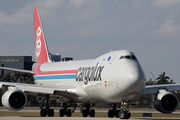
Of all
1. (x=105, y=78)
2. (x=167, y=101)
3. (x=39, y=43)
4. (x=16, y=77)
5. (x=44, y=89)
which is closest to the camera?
(x=105, y=78)

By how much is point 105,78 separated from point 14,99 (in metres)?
8.08

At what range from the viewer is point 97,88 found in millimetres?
32469

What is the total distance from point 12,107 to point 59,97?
657cm

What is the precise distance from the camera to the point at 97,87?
3244cm

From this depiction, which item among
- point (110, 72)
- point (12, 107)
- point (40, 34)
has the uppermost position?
point (40, 34)

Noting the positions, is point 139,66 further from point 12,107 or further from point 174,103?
point 12,107

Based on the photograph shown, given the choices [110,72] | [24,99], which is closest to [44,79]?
[24,99]

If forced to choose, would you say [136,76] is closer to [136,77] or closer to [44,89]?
[136,77]

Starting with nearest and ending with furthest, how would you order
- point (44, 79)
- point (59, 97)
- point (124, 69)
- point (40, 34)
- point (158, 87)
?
1. point (124, 69)
2. point (158, 87)
3. point (59, 97)
4. point (44, 79)
5. point (40, 34)

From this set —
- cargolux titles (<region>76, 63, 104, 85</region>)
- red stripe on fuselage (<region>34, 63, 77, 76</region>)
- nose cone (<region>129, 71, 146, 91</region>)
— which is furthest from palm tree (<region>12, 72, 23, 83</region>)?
nose cone (<region>129, 71, 146, 91</region>)

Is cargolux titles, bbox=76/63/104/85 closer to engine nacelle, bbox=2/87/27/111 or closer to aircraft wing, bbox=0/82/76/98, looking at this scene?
aircraft wing, bbox=0/82/76/98

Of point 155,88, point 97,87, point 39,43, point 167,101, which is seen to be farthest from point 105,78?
point 39,43

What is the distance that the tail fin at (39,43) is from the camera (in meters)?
45.6

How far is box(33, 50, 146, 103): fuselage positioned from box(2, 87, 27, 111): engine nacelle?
17.7 feet
